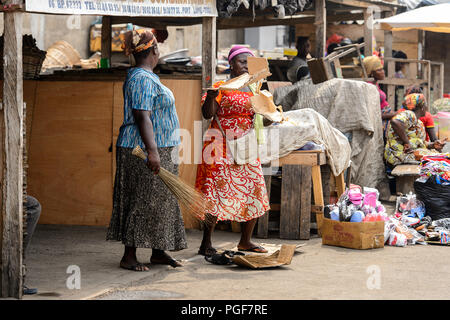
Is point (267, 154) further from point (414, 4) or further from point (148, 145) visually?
point (414, 4)

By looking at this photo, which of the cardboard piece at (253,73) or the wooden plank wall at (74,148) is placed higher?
the cardboard piece at (253,73)

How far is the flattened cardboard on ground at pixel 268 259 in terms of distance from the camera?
20.2 ft

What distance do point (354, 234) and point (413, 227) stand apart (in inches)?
52.9

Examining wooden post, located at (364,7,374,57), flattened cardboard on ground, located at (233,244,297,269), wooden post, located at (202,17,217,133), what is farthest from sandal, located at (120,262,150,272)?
wooden post, located at (364,7,374,57)

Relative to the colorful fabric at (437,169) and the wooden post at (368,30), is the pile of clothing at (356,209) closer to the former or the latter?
the colorful fabric at (437,169)

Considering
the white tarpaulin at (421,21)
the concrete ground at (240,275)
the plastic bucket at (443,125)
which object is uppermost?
the white tarpaulin at (421,21)

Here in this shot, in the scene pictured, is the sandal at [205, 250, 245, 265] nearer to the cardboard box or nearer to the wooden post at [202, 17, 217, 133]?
the cardboard box

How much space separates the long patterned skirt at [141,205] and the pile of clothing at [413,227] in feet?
9.24

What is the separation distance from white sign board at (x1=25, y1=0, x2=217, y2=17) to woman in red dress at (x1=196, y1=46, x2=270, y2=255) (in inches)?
40.3

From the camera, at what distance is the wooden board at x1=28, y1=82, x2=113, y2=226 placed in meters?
8.46

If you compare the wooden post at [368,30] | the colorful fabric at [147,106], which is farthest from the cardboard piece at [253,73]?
the wooden post at [368,30]

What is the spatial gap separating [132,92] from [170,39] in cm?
1423

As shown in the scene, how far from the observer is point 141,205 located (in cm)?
589

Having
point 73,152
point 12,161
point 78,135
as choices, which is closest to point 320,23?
point 78,135
